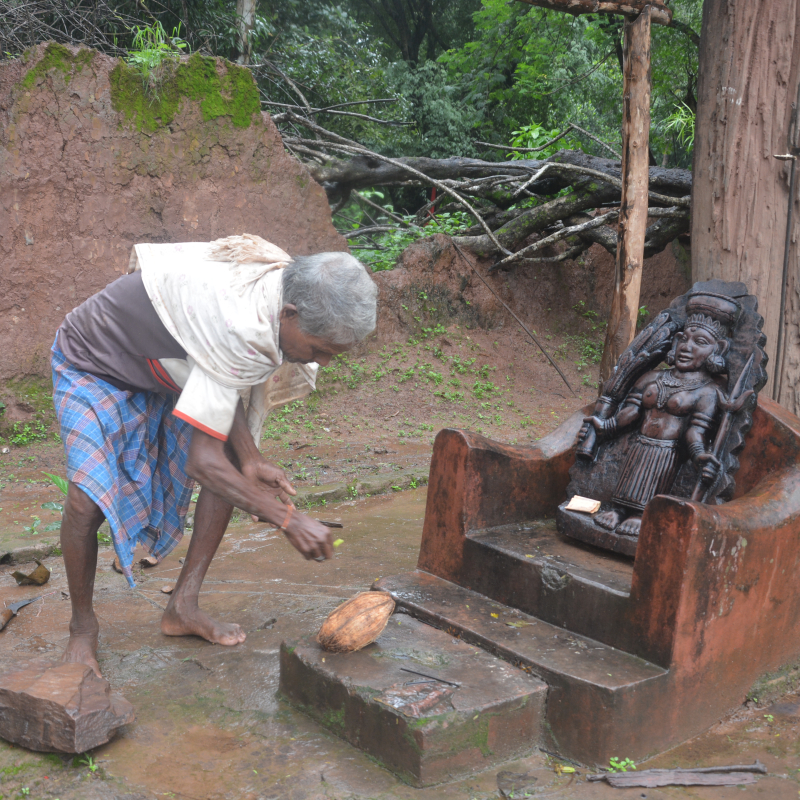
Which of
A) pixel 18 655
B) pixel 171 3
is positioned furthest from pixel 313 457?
pixel 171 3

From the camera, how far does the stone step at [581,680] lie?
2248mm

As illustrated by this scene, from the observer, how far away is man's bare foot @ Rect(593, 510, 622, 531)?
2.86 m

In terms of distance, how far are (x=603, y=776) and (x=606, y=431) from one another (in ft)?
4.36

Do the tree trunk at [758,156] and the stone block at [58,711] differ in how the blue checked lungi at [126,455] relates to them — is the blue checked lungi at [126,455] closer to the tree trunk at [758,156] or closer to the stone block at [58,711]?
the stone block at [58,711]

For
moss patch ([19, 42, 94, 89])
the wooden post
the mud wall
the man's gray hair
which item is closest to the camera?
the man's gray hair

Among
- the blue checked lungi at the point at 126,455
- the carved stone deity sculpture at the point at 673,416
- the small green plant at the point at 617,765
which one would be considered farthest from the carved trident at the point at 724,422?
the blue checked lungi at the point at 126,455

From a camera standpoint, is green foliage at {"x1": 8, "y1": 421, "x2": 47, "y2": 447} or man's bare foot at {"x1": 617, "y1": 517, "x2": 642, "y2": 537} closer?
man's bare foot at {"x1": 617, "y1": 517, "x2": 642, "y2": 537}

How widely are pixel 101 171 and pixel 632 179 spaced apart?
13.3ft

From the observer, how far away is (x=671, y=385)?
2982 millimetres

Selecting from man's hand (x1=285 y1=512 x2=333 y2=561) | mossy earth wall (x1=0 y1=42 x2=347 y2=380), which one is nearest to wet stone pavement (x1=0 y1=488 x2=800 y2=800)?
man's hand (x1=285 y1=512 x2=333 y2=561)

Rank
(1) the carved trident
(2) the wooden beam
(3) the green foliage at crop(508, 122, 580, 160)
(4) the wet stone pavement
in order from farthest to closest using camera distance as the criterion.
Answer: (3) the green foliage at crop(508, 122, 580, 160)
(2) the wooden beam
(1) the carved trident
(4) the wet stone pavement

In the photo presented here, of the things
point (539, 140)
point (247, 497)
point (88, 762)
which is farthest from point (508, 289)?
point (88, 762)

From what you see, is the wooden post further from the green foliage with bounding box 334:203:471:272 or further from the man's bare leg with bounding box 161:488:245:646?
the green foliage with bounding box 334:203:471:272

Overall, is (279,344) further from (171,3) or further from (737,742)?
(171,3)
